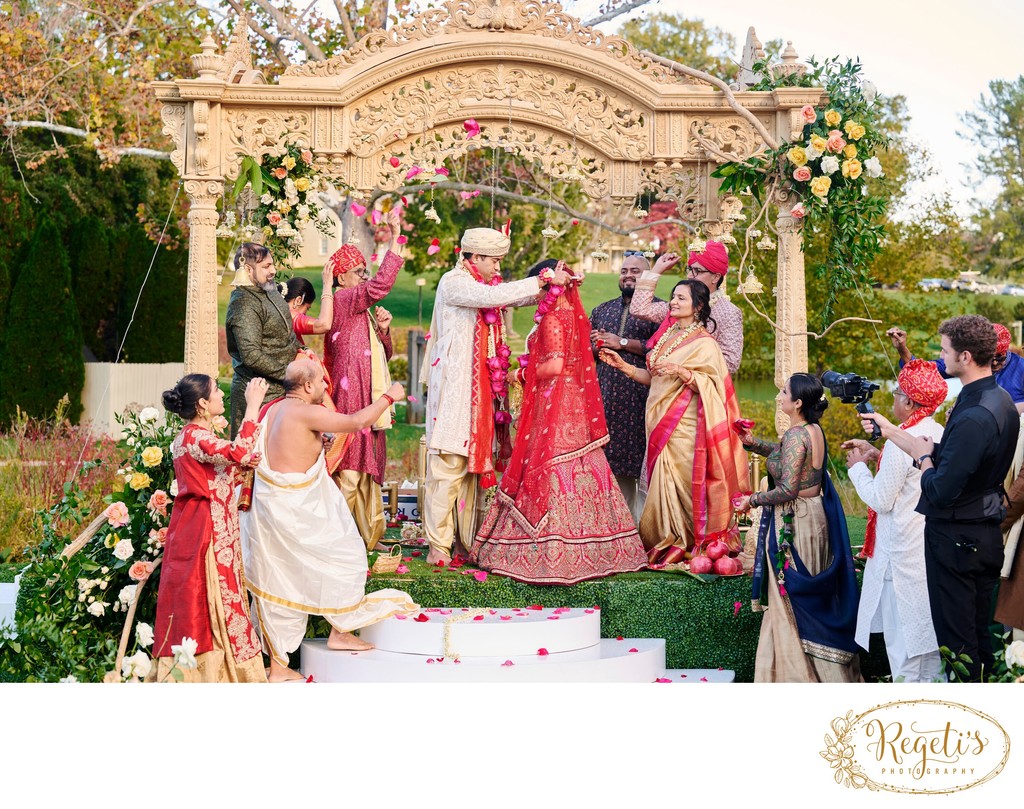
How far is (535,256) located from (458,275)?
11784 mm

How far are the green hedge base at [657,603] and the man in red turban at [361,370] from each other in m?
0.68

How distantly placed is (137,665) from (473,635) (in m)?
1.46

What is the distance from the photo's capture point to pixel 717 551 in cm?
609

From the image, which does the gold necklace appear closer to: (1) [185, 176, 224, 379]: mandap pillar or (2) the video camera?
(2) the video camera

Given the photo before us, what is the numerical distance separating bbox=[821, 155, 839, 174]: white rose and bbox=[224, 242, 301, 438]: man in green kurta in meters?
3.16

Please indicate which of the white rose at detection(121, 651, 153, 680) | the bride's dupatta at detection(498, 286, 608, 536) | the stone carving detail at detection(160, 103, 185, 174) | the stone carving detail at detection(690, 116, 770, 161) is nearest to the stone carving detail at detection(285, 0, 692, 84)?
the stone carving detail at detection(690, 116, 770, 161)

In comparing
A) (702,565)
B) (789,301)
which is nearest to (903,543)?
(702,565)

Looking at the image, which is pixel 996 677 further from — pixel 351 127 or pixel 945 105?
pixel 945 105

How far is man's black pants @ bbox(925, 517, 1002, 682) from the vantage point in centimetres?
477

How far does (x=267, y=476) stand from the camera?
17.3ft

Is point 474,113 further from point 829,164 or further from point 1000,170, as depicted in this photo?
point 1000,170

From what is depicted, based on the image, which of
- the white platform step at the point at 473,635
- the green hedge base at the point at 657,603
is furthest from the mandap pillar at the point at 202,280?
the white platform step at the point at 473,635

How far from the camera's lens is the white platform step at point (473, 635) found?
17.5 feet

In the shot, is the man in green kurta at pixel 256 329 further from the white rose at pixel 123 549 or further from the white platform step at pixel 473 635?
the white platform step at pixel 473 635
